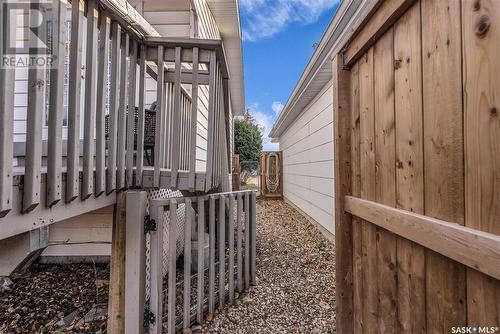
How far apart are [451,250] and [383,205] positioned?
40 centimetres

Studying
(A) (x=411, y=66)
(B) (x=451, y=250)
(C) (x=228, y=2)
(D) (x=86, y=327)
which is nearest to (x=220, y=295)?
(D) (x=86, y=327)

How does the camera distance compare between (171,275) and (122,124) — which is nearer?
(122,124)

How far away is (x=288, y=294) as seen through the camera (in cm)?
256

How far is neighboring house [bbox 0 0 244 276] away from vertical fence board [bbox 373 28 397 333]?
3.81 ft

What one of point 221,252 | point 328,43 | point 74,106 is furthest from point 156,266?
point 328,43

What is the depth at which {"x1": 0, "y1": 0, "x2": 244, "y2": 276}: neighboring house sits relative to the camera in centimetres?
114

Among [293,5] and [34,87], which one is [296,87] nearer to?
[34,87]

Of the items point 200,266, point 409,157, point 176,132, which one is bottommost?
point 200,266

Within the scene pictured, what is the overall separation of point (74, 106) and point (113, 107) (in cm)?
35

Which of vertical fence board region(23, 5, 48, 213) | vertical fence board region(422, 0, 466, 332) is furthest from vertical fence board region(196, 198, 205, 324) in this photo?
vertical fence board region(422, 0, 466, 332)

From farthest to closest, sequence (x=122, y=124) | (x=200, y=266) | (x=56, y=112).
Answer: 1. (x=200, y=266)
2. (x=122, y=124)
3. (x=56, y=112)

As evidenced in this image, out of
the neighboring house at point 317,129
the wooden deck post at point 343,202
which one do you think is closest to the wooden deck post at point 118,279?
the wooden deck post at point 343,202

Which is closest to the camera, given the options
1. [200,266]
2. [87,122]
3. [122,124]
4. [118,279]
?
[87,122]

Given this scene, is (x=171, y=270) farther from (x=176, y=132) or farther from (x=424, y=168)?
(x=424, y=168)
